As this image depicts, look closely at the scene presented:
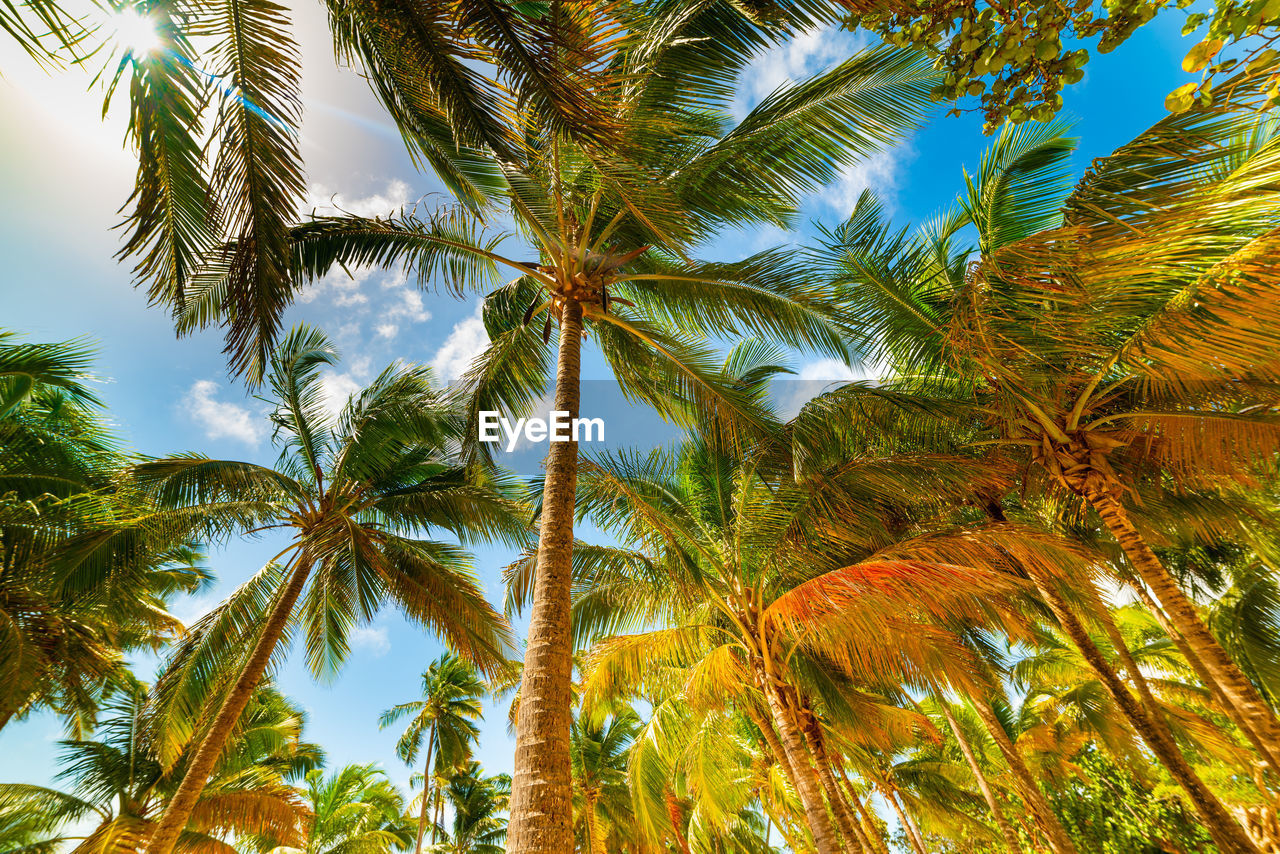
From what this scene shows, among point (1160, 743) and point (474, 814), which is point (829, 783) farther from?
point (474, 814)

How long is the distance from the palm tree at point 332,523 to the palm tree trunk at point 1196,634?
737 cm

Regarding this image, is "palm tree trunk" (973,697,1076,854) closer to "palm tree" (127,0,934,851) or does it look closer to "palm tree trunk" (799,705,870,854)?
"palm tree trunk" (799,705,870,854)

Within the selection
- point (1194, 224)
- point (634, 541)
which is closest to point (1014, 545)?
point (1194, 224)

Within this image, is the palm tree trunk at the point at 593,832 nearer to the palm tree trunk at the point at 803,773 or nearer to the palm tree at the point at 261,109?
the palm tree trunk at the point at 803,773

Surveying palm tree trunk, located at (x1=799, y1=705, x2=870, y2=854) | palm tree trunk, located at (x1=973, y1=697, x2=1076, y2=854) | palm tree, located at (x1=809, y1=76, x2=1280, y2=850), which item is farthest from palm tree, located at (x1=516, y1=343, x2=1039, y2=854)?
palm tree trunk, located at (x1=973, y1=697, x2=1076, y2=854)

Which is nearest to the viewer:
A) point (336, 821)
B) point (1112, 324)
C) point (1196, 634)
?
point (1112, 324)

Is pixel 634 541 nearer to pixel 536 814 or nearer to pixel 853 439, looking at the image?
pixel 853 439

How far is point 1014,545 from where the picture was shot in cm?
479

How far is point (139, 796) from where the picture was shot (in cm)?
931

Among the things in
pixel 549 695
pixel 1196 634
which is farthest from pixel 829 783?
pixel 549 695

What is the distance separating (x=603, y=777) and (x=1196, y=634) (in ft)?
55.6

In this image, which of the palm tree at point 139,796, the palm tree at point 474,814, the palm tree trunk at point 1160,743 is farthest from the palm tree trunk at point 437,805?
the palm tree trunk at point 1160,743

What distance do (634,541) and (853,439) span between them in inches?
117

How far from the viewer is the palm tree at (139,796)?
29.1 feet
